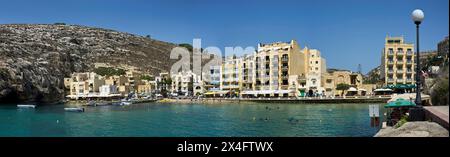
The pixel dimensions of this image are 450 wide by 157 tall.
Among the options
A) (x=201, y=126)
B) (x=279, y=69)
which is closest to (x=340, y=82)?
(x=279, y=69)

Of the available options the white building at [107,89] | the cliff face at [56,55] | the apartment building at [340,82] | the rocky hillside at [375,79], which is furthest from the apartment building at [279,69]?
the cliff face at [56,55]

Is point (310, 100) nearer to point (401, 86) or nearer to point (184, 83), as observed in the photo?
point (401, 86)

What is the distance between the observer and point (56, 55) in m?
101

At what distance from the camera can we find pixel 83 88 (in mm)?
91625

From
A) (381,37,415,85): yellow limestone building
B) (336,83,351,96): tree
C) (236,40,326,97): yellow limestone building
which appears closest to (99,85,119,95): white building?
(236,40,326,97): yellow limestone building

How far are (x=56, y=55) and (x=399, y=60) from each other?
250ft

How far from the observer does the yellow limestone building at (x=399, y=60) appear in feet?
208

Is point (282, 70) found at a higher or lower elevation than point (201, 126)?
higher

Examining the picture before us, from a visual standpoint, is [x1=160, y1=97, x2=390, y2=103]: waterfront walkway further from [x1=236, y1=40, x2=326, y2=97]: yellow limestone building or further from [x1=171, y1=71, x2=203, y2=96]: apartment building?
[x1=171, y1=71, x2=203, y2=96]: apartment building

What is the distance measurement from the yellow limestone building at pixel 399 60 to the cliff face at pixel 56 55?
2525 inches
